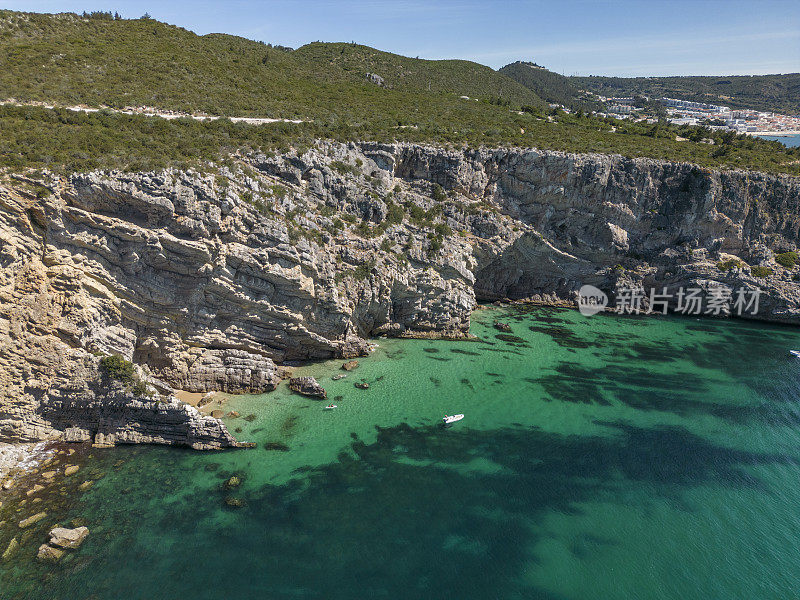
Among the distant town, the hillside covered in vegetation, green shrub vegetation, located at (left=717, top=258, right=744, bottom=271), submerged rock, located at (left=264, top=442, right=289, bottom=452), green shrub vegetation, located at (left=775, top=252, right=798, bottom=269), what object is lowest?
submerged rock, located at (left=264, top=442, right=289, bottom=452)

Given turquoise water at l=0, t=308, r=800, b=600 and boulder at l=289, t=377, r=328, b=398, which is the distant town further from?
boulder at l=289, t=377, r=328, b=398

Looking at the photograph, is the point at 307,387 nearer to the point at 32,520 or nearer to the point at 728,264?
the point at 32,520

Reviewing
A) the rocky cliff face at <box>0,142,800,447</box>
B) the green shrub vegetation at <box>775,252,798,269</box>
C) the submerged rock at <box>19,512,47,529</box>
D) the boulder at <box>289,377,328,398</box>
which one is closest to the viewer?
the submerged rock at <box>19,512,47,529</box>

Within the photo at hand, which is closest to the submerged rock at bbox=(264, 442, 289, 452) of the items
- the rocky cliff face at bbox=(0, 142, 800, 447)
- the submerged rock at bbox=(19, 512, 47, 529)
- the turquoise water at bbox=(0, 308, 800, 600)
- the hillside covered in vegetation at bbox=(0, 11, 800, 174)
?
the turquoise water at bbox=(0, 308, 800, 600)

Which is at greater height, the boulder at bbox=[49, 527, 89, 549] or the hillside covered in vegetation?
the hillside covered in vegetation

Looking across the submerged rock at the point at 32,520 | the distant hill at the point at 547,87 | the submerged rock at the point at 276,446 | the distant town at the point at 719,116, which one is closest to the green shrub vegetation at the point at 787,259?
the submerged rock at the point at 276,446

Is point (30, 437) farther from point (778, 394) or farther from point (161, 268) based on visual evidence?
point (778, 394)

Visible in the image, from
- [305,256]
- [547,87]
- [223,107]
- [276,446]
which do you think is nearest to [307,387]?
[276,446]

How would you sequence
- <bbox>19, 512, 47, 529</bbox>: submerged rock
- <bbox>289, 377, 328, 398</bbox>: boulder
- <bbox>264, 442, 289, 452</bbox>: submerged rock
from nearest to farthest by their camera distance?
<bbox>19, 512, 47, 529</bbox>: submerged rock, <bbox>264, 442, 289, 452</bbox>: submerged rock, <bbox>289, 377, 328, 398</bbox>: boulder

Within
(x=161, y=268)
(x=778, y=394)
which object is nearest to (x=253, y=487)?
(x=161, y=268)
